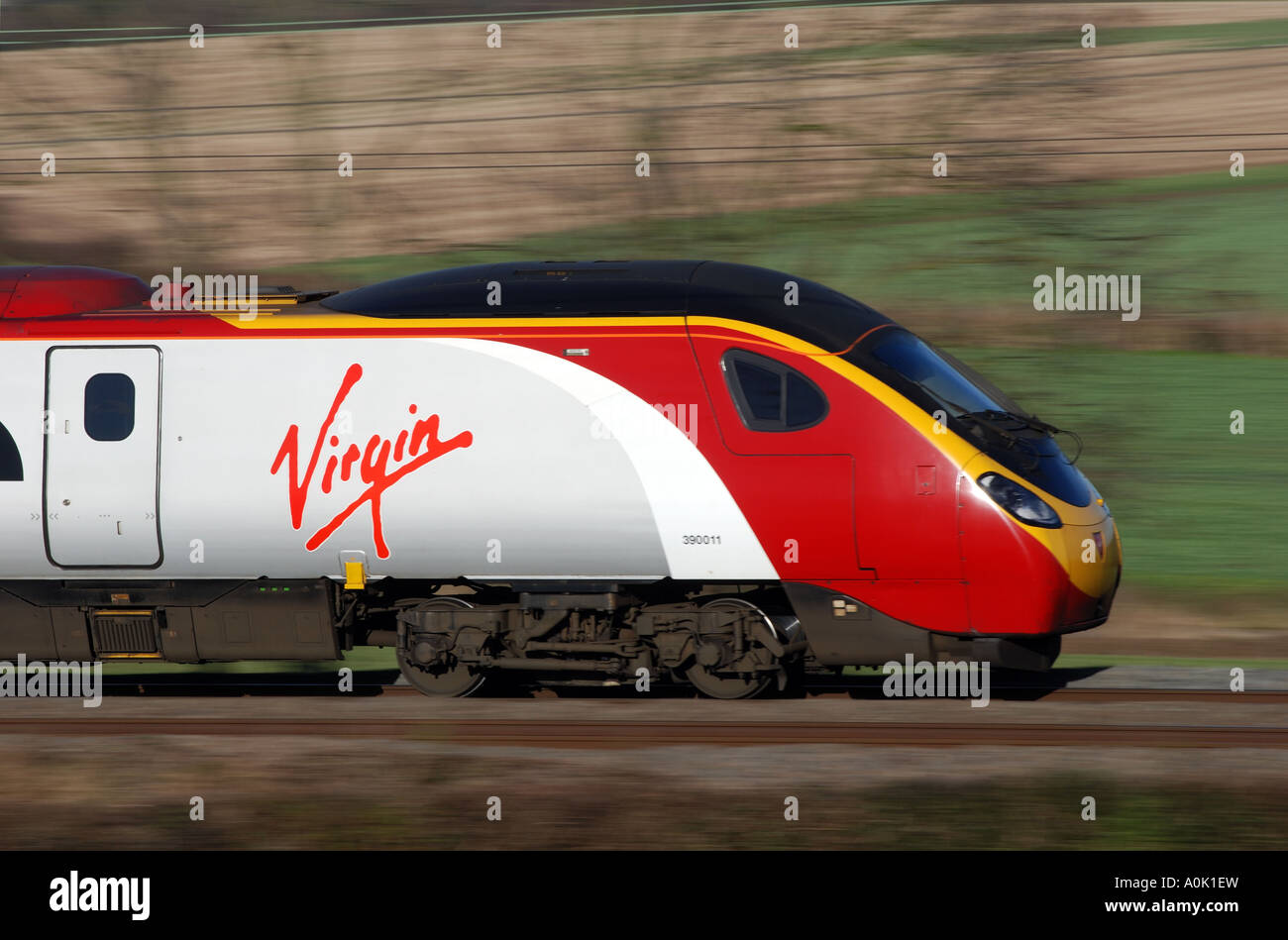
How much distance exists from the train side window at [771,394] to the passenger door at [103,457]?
4.31 metres

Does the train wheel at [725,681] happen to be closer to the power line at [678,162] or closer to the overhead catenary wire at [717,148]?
the power line at [678,162]

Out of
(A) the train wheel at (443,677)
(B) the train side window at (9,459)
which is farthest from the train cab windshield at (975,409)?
(B) the train side window at (9,459)

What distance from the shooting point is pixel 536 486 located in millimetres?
10789

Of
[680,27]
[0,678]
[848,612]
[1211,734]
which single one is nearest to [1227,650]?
[1211,734]

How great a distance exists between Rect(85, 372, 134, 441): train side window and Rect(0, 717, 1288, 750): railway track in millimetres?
2143

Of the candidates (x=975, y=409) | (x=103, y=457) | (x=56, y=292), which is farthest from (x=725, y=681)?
(x=56, y=292)

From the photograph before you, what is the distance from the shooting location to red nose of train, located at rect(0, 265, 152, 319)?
11.6 metres

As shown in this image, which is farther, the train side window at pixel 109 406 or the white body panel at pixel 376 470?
the train side window at pixel 109 406

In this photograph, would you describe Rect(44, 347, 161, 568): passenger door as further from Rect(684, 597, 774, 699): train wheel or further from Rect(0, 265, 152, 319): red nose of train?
Rect(684, 597, 774, 699): train wheel

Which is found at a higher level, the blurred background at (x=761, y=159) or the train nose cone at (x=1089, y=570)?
the blurred background at (x=761, y=159)

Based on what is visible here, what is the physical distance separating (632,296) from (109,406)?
3983mm

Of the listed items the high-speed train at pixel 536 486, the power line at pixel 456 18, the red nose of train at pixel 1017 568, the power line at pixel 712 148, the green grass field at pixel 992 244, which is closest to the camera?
the red nose of train at pixel 1017 568

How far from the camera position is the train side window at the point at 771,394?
34.9 ft

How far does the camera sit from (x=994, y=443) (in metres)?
10.6
